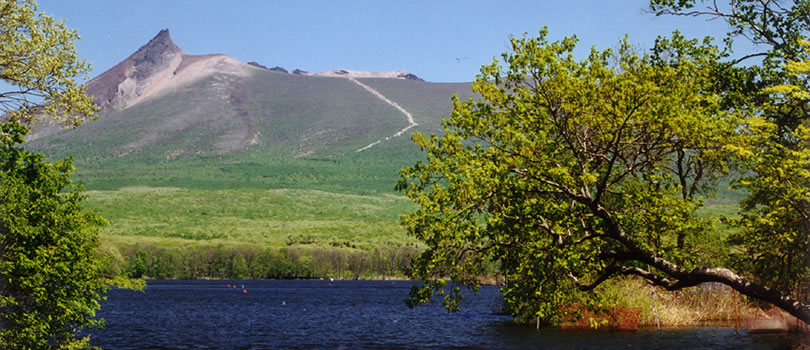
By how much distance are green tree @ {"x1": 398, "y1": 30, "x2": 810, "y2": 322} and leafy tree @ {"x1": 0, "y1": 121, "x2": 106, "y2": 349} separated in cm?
1263

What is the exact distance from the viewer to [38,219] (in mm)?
29156

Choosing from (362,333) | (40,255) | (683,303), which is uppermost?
(40,255)

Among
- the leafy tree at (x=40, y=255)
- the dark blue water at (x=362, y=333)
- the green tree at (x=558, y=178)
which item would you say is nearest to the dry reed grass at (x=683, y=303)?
the dark blue water at (x=362, y=333)

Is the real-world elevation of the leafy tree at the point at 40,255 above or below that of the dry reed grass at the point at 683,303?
above

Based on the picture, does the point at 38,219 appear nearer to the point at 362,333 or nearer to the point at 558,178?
the point at 558,178

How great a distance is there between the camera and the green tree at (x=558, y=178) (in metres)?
23.2

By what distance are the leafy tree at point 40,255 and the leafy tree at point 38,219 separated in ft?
0.11

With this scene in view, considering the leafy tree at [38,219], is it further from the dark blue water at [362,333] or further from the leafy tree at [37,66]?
the dark blue water at [362,333]

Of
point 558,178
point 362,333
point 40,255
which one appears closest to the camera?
point 558,178

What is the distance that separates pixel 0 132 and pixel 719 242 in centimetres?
4045

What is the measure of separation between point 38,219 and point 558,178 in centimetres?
1871

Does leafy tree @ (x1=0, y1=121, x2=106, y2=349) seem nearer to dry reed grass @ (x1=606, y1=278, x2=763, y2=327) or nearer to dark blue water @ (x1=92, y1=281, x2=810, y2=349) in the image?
dark blue water @ (x1=92, y1=281, x2=810, y2=349)

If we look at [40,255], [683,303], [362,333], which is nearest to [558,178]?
[40,255]

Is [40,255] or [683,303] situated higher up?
[40,255]
